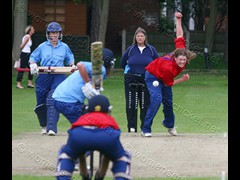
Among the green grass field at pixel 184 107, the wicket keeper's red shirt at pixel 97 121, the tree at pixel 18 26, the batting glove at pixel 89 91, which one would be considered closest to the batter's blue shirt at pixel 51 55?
the green grass field at pixel 184 107

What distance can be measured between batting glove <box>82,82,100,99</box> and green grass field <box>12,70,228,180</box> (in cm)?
120

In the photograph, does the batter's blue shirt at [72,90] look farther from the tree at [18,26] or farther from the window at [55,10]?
the window at [55,10]

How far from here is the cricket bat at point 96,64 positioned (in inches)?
420

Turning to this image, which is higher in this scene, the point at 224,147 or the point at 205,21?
the point at 205,21

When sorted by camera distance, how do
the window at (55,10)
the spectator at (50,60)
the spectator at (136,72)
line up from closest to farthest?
1. the spectator at (50,60)
2. the spectator at (136,72)
3. the window at (55,10)

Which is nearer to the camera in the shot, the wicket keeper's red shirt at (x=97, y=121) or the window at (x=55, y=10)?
the wicket keeper's red shirt at (x=97, y=121)

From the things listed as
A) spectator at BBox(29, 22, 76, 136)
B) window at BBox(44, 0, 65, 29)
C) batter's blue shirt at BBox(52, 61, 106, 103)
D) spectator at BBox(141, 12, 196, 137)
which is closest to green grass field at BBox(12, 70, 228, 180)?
spectator at BBox(29, 22, 76, 136)

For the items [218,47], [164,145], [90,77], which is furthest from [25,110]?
[218,47]

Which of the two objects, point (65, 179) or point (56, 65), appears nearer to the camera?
point (65, 179)

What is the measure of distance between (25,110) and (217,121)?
17.1 feet

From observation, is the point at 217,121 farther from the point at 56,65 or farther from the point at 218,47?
the point at 218,47

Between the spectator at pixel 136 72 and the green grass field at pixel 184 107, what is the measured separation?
597 mm
